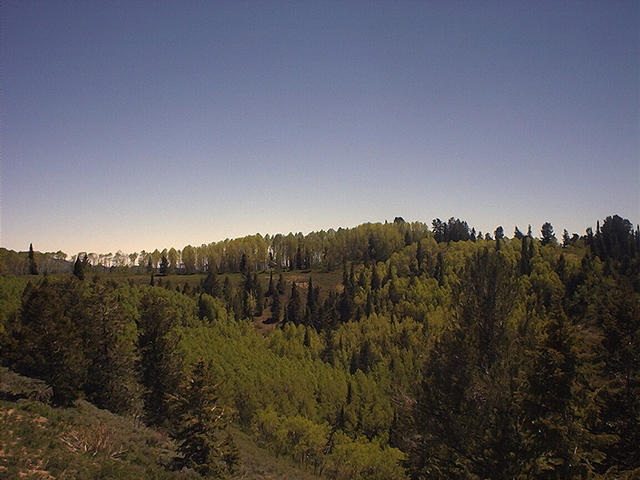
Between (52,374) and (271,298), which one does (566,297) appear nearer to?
(271,298)

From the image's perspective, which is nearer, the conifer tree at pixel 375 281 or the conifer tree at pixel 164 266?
the conifer tree at pixel 375 281

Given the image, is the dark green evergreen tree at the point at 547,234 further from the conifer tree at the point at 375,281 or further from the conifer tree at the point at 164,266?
the conifer tree at the point at 164,266

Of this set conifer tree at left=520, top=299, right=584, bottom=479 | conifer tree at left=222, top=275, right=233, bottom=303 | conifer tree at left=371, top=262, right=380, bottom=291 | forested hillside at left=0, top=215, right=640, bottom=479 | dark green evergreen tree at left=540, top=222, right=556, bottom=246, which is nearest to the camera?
conifer tree at left=520, top=299, right=584, bottom=479

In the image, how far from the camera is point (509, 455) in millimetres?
13914

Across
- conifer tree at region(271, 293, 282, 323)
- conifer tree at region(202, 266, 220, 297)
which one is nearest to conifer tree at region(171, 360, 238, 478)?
conifer tree at region(202, 266, 220, 297)

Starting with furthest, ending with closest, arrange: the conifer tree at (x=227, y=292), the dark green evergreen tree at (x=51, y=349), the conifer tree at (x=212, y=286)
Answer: the conifer tree at (x=227, y=292), the conifer tree at (x=212, y=286), the dark green evergreen tree at (x=51, y=349)

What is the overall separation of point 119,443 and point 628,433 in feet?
82.1

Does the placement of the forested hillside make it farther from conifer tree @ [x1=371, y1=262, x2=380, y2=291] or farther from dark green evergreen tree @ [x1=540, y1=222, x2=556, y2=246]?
dark green evergreen tree @ [x1=540, y1=222, x2=556, y2=246]

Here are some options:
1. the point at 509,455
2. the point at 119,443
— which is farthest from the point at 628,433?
the point at 119,443

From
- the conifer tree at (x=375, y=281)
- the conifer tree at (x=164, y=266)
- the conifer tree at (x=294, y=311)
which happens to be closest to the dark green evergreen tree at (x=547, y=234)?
the conifer tree at (x=375, y=281)

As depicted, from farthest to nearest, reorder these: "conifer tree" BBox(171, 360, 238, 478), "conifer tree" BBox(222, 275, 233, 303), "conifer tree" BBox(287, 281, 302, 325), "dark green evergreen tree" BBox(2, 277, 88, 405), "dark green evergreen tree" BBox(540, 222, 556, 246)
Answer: "dark green evergreen tree" BBox(540, 222, 556, 246)
"conifer tree" BBox(222, 275, 233, 303)
"conifer tree" BBox(287, 281, 302, 325)
"dark green evergreen tree" BBox(2, 277, 88, 405)
"conifer tree" BBox(171, 360, 238, 478)

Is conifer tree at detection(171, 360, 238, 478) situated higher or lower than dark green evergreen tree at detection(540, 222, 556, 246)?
lower

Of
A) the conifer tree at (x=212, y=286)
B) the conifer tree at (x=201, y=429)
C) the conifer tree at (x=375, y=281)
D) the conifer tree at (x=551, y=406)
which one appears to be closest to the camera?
the conifer tree at (x=551, y=406)

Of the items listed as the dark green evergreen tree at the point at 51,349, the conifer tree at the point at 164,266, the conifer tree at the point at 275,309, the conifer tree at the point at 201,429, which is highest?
the conifer tree at the point at 164,266
